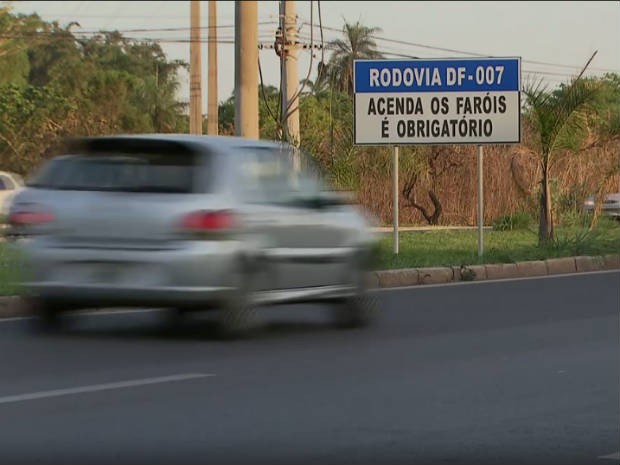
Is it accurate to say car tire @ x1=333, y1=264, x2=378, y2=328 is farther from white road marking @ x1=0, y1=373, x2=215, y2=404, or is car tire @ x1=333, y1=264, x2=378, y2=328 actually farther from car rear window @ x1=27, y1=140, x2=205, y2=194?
white road marking @ x1=0, y1=373, x2=215, y2=404

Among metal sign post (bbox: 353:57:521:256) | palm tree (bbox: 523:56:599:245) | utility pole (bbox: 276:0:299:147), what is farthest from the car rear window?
utility pole (bbox: 276:0:299:147)

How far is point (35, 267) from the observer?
12.7 meters

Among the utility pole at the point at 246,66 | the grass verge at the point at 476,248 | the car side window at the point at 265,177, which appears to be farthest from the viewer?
the utility pole at the point at 246,66

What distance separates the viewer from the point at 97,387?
9.97 m

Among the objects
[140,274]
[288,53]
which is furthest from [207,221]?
[288,53]

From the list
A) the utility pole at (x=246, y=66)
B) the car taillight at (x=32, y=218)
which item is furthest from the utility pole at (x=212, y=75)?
the car taillight at (x=32, y=218)

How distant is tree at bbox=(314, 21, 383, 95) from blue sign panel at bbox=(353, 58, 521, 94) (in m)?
3.00

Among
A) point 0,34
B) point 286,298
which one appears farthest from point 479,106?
point 0,34

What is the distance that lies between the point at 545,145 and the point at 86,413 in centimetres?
1730

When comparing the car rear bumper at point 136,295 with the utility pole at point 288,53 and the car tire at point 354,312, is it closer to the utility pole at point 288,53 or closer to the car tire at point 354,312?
the car tire at point 354,312

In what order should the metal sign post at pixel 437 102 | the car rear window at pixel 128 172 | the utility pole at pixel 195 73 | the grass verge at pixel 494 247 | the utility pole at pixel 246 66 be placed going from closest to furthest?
the car rear window at pixel 128 172, the grass verge at pixel 494 247, the utility pole at pixel 246 66, the metal sign post at pixel 437 102, the utility pole at pixel 195 73

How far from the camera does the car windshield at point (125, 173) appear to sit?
1260 centimetres

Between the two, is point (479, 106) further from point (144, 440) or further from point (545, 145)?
point (144, 440)

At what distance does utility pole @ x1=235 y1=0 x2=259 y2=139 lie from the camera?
2291 centimetres
